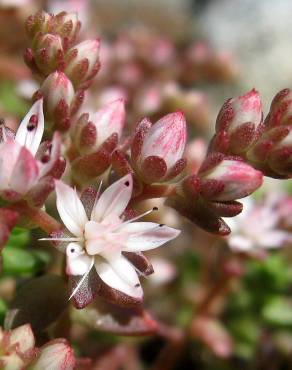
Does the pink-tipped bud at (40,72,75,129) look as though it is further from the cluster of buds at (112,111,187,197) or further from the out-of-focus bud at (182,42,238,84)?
the out-of-focus bud at (182,42,238,84)

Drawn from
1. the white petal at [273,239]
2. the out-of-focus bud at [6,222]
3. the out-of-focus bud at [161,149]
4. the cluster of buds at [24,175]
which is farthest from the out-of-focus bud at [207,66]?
the out-of-focus bud at [6,222]

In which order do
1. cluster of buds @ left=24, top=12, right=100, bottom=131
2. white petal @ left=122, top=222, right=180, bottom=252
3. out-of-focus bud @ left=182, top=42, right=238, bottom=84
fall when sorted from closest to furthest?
white petal @ left=122, top=222, right=180, bottom=252
cluster of buds @ left=24, top=12, right=100, bottom=131
out-of-focus bud @ left=182, top=42, right=238, bottom=84

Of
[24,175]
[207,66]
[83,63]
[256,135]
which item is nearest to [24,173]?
[24,175]

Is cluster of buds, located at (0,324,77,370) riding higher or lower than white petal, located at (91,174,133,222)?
lower

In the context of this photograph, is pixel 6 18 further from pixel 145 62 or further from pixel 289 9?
pixel 289 9

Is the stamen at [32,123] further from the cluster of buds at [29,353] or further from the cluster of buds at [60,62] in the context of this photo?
the cluster of buds at [29,353]

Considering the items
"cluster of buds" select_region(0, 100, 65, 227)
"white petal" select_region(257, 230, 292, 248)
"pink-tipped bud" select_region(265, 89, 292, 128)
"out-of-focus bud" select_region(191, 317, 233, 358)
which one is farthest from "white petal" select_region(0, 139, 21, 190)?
"out-of-focus bud" select_region(191, 317, 233, 358)
